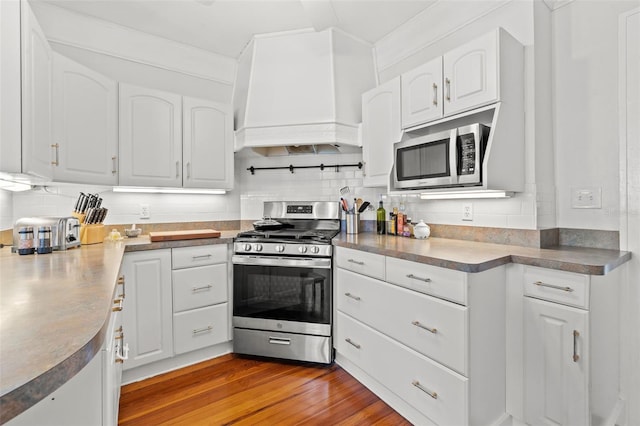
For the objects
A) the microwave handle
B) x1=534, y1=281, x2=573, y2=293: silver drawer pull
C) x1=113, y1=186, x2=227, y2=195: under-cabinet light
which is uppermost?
the microwave handle

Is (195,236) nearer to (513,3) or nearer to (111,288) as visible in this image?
(111,288)

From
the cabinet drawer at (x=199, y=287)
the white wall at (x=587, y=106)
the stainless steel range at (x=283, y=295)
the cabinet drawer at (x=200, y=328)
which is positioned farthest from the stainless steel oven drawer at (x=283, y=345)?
the white wall at (x=587, y=106)

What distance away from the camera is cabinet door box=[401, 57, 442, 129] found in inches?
79.7

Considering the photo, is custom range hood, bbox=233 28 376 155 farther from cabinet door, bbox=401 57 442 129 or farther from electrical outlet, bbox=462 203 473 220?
electrical outlet, bbox=462 203 473 220

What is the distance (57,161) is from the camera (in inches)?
77.8

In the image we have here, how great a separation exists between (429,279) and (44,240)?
213 cm

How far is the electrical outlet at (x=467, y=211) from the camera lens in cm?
218

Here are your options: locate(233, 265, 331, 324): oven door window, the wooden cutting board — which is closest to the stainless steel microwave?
locate(233, 265, 331, 324): oven door window

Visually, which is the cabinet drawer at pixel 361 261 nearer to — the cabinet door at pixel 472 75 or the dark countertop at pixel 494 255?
the dark countertop at pixel 494 255

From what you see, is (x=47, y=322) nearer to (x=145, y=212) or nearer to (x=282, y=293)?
(x=282, y=293)

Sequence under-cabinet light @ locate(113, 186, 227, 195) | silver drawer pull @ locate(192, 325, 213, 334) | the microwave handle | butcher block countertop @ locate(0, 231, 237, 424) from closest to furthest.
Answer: butcher block countertop @ locate(0, 231, 237, 424), the microwave handle, silver drawer pull @ locate(192, 325, 213, 334), under-cabinet light @ locate(113, 186, 227, 195)

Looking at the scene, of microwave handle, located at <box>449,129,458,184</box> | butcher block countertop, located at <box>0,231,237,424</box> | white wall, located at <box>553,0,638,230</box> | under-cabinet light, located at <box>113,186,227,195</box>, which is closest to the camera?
butcher block countertop, located at <box>0,231,237,424</box>

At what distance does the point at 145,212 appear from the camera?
2.77m

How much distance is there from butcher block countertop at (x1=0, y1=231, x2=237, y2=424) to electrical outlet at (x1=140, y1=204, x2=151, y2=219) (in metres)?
1.22
